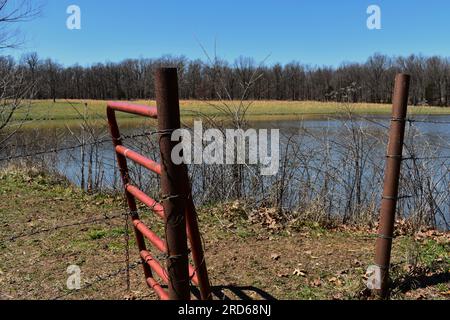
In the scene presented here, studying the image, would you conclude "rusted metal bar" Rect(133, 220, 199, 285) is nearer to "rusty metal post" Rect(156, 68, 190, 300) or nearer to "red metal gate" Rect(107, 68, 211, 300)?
"red metal gate" Rect(107, 68, 211, 300)

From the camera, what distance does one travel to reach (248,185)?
7.64 m

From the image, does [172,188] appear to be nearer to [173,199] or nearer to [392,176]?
[173,199]

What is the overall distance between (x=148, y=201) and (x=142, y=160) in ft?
1.01

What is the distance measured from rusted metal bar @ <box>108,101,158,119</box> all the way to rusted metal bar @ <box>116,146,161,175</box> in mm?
326

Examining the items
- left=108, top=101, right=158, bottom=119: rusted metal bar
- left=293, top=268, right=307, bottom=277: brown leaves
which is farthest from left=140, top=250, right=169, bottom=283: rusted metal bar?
left=293, top=268, right=307, bottom=277: brown leaves

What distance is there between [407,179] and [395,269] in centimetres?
280

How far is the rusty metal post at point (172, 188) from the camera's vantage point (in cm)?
255

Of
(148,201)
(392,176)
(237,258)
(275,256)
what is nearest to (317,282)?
(275,256)

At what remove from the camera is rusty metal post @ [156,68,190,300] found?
255cm

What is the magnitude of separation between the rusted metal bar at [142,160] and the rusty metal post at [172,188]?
262 mm

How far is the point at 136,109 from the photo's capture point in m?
3.23

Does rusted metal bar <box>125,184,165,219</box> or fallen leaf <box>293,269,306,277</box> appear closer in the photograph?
rusted metal bar <box>125,184,165,219</box>
